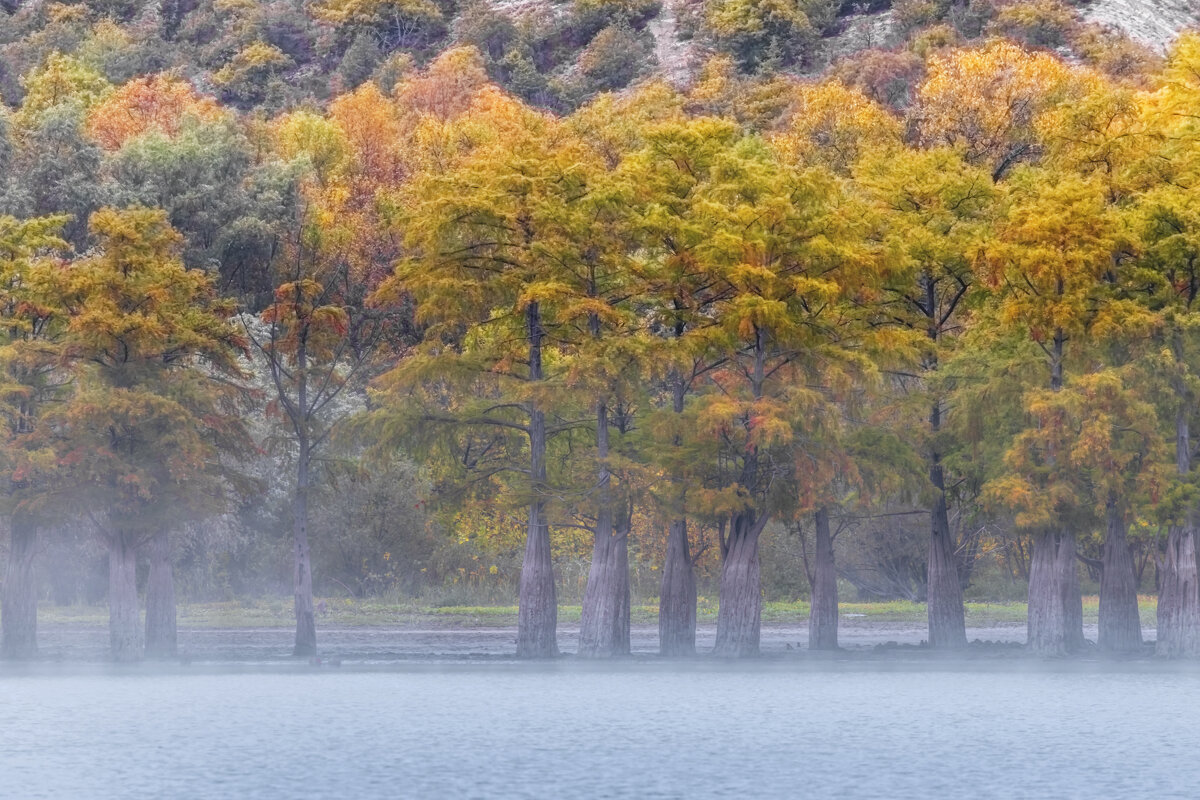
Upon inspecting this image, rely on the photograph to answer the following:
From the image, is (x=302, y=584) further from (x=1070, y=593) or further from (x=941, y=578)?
(x=1070, y=593)

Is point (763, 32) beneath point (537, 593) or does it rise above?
above

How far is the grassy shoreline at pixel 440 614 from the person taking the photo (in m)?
69.9

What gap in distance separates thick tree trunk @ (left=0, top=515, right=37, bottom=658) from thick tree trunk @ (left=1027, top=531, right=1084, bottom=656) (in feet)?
95.0

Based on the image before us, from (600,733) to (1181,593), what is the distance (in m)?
23.6

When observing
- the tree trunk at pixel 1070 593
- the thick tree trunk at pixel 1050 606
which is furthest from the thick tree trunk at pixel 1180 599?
the thick tree trunk at pixel 1050 606

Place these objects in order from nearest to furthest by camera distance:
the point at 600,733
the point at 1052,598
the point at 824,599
Result: the point at 600,733 → the point at 1052,598 → the point at 824,599

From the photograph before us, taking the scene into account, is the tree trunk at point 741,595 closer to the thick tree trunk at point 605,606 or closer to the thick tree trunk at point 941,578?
the thick tree trunk at point 605,606

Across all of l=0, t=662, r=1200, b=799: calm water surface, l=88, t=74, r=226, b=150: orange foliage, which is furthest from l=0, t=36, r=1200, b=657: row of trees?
l=88, t=74, r=226, b=150: orange foliage

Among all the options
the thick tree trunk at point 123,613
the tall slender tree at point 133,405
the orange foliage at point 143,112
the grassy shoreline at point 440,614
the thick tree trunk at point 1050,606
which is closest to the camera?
the tall slender tree at point 133,405

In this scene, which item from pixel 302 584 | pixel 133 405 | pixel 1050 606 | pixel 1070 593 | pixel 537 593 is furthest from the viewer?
pixel 1070 593

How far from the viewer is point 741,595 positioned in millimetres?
54375

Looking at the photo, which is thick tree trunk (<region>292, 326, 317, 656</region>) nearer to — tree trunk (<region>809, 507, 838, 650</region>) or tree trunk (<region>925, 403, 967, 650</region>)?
tree trunk (<region>809, 507, 838, 650</region>)

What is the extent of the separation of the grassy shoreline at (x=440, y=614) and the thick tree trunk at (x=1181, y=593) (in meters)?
20.4

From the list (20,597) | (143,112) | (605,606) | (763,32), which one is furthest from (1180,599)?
(763,32)
